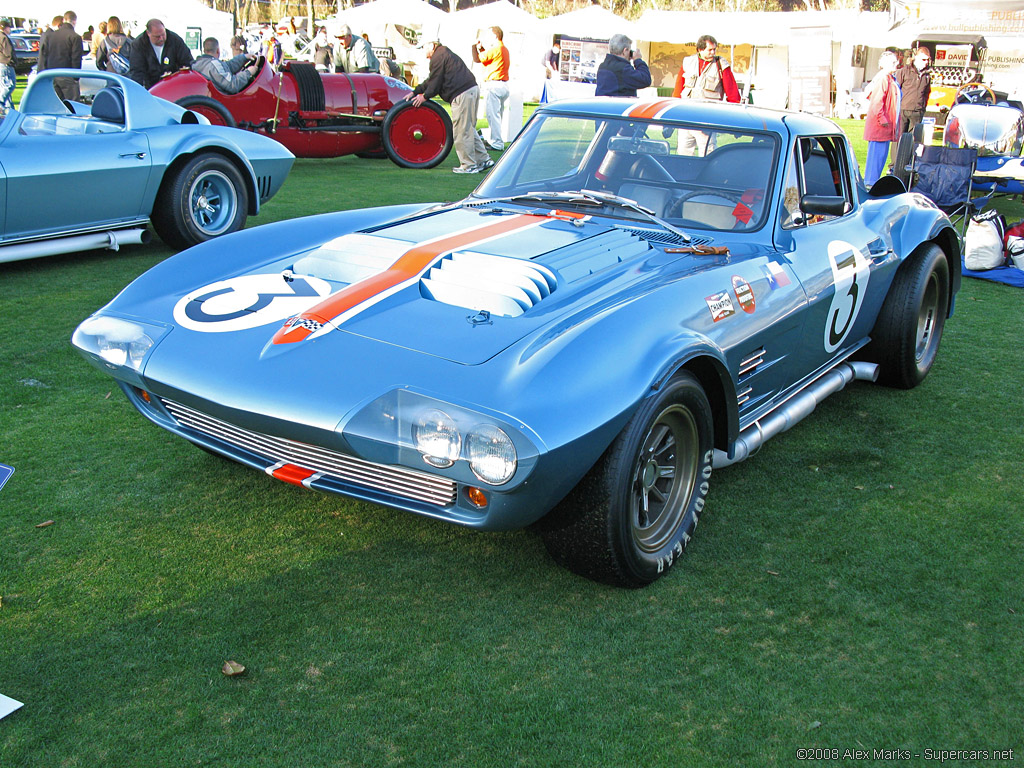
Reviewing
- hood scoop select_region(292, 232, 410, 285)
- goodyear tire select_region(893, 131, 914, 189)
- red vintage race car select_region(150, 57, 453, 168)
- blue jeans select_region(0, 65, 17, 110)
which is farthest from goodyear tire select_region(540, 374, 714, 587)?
blue jeans select_region(0, 65, 17, 110)

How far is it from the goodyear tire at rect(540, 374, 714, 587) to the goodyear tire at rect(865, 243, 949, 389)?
1920 millimetres

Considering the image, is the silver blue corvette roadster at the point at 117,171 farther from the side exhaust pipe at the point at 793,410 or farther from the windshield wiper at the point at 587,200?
the side exhaust pipe at the point at 793,410

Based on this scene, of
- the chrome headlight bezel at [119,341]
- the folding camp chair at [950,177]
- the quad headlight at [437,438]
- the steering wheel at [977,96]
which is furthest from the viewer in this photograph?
the steering wheel at [977,96]

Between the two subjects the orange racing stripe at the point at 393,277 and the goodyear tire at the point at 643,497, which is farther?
the orange racing stripe at the point at 393,277

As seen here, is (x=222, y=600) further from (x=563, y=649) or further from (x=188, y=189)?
(x=188, y=189)

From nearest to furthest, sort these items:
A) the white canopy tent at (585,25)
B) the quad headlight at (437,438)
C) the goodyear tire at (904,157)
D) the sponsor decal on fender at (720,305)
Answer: the quad headlight at (437,438) < the sponsor decal on fender at (720,305) < the goodyear tire at (904,157) < the white canopy tent at (585,25)

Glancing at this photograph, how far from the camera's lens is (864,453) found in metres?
3.89

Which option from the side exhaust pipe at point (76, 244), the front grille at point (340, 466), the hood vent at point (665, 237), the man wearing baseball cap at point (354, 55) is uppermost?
the man wearing baseball cap at point (354, 55)

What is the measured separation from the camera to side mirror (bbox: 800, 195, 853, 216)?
3521 mm

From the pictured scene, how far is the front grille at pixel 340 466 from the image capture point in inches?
95.2

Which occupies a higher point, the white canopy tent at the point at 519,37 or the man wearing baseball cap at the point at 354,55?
the white canopy tent at the point at 519,37

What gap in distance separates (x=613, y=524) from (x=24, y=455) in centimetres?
236

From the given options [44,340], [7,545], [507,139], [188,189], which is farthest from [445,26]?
[7,545]

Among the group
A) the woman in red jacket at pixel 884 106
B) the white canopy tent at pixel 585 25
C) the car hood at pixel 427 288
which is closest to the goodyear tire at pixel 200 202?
the car hood at pixel 427 288
